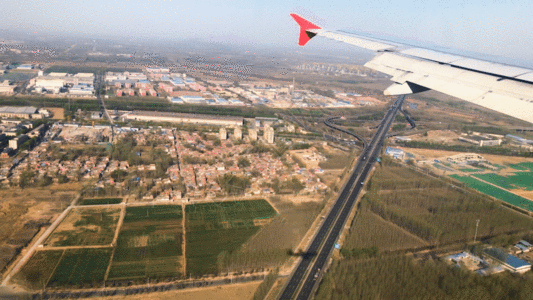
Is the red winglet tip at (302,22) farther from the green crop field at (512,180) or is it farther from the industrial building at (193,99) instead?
the industrial building at (193,99)

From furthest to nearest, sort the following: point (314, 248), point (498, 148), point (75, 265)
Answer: point (498, 148) → point (314, 248) → point (75, 265)

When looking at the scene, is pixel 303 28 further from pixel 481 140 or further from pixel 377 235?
pixel 481 140

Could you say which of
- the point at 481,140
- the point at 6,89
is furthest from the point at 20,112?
the point at 481,140

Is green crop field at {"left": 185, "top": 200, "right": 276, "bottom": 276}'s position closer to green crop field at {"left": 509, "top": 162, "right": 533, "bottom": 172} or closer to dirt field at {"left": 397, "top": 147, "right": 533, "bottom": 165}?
dirt field at {"left": 397, "top": 147, "right": 533, "bottom": 165}

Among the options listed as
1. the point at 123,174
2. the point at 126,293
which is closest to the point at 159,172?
the point at 123,174

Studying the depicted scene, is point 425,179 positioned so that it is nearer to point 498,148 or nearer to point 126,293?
point 498,148

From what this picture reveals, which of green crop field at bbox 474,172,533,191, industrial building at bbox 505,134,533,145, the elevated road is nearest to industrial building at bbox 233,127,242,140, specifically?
the elevated road

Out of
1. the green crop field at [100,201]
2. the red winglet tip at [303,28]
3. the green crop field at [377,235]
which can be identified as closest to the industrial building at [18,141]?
the green crop field at [100,201]
